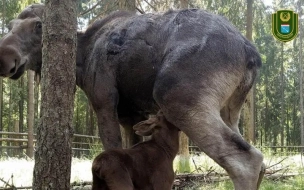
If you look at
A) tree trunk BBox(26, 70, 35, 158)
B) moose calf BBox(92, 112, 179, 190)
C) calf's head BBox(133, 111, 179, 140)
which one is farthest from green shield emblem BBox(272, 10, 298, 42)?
tree trunk BBox(26, 70, 35, 158)

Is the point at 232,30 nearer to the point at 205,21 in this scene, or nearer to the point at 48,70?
the point at 205,21

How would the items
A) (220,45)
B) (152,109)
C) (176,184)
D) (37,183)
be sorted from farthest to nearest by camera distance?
(176,184) → (152,109) → (220,45) → (37,183)

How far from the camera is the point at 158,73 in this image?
4.57 metres

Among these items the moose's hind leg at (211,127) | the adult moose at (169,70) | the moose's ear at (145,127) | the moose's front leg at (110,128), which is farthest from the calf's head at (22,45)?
the moose's hind leg at (211,127)

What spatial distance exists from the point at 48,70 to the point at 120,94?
1.40 metres

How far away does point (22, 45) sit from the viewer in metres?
5.55

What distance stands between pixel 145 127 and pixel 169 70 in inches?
26.1

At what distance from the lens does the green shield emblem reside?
9562mm

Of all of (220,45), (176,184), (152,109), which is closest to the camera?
(220,45)

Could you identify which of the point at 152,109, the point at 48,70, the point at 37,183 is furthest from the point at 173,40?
the point at 37,183

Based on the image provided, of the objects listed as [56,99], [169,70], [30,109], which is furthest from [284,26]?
[30,109]

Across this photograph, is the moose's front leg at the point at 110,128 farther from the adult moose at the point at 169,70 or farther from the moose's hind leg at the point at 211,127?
the moose's hind leg at the point at 211,127

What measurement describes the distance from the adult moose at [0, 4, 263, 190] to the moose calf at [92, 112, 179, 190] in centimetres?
29

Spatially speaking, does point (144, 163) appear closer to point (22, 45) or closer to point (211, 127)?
point (211, 127)
